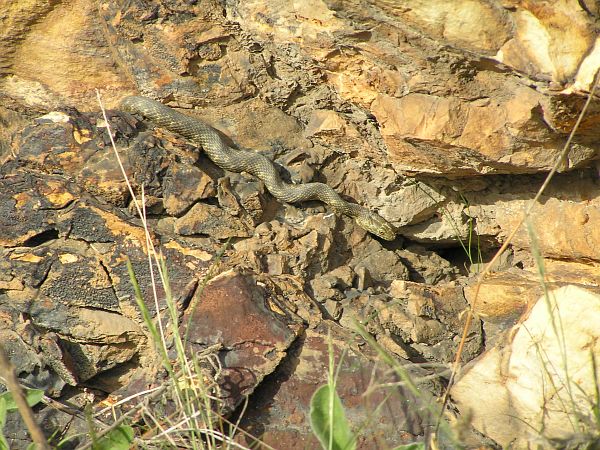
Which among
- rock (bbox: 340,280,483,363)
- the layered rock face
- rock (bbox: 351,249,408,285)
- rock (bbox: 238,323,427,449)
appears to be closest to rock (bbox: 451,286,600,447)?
the layered rock face

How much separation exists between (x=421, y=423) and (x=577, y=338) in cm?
98

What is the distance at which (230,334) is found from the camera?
389cm

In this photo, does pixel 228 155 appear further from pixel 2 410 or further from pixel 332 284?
pixel 2 410

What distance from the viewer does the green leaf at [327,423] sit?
108 inches

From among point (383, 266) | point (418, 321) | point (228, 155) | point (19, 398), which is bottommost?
point (383, 266)

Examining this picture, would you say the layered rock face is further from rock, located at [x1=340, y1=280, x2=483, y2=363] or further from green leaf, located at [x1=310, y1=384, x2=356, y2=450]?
green leaf, located at [x1=310, y1=384, x2=356, y2=450]

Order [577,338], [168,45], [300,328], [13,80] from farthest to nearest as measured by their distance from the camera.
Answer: [13,80] → [168,45] → [300,328] → [577,338]

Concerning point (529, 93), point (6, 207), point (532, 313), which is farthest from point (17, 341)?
point (529, 93)

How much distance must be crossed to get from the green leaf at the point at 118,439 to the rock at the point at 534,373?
1821 millimetres

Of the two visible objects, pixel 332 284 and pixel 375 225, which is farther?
pixel 375 225

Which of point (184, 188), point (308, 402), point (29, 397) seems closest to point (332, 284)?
point (308, 402)

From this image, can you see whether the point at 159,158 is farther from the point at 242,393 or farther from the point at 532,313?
the point at 532,313

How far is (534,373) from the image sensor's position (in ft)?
11.4

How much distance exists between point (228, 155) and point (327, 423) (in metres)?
2.84
